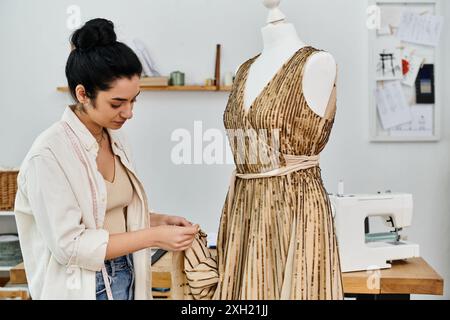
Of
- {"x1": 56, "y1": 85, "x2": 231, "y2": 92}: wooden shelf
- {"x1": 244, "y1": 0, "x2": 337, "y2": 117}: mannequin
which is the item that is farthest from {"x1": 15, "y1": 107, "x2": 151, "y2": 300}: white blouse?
{"x1": 56, "y1": 85, "x2": 231, "y2": 92}: wooden shelf

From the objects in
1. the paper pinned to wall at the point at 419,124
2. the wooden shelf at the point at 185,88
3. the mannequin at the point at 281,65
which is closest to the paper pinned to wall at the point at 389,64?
the paper pinned to wall at the point at 419,124

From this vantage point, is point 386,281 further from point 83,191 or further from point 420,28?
point 420,28

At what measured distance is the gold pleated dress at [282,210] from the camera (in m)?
0.70

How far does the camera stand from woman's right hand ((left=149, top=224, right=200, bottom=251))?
0.66 metres

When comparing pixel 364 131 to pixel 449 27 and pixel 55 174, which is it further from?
pixel 55 174

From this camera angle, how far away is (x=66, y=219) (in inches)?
24.1

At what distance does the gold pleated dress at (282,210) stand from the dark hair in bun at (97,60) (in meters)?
0.19

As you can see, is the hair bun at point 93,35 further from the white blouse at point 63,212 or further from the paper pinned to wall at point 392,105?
the paper pinned to wall at point 392,105

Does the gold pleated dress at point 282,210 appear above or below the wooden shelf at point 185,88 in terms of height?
below

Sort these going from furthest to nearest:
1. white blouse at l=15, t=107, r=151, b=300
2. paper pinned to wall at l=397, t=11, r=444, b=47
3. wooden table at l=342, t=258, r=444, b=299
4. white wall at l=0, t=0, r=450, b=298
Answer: paper pinned to wall at l=397, t=11, r=444, b=47
white wall at l=0, t=0, r=450, b=298
wooden table at l=342, t=258, r=444, b=299
white blouse at l=15, t=107, r=151, b=300

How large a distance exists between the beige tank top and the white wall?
0.57 metres

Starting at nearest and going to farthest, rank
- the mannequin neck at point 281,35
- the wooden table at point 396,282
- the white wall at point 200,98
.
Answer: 1. the mannequin neck at point 281,35
2. the wooden table at point 396,282
3. the white wall at point 200,98

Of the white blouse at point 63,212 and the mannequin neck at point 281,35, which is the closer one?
the white blouse at point 63,212

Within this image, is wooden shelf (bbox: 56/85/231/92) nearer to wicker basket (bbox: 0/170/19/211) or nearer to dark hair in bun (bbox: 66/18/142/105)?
wicker basket (bbox: 0/170/19/211)
